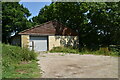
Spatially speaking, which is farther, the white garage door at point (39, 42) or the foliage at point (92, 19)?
the white garage door at point (39, 42)

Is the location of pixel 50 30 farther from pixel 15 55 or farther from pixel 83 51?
pixel 15 55

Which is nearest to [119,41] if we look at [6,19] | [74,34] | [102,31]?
[102,31]

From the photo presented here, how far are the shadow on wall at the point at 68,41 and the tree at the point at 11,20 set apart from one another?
33.0 feet

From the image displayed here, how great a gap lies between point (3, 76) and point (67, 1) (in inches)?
701

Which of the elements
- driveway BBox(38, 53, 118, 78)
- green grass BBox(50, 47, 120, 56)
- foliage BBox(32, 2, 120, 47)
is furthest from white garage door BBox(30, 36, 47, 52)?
driveway BBox(38, 53, 118, 78)

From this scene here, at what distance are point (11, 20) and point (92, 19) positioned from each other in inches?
609

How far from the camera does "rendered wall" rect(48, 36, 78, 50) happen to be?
20.6 m

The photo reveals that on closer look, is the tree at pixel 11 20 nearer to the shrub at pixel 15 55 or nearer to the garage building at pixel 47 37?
the garage building at pixel 47 37

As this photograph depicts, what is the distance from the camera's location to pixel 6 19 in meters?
27.7

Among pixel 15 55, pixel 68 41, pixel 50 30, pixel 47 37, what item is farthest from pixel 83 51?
pixel 15 55

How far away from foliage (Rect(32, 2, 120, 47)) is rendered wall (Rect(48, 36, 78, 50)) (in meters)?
1.53

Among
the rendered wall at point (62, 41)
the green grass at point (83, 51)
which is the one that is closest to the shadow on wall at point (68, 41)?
the rendered wall at point (62, 41)

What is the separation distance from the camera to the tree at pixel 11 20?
2753cm

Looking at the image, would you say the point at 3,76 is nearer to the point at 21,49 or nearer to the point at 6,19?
the point at 21,49
